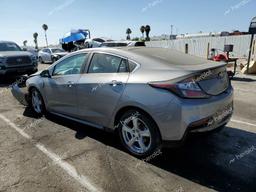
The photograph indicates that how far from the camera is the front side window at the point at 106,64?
148 inches

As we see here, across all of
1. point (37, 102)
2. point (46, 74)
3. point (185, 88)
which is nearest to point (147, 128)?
point (185, 88)

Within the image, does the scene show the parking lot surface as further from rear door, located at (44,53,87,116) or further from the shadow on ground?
rear door, located at (44,53,87,116)

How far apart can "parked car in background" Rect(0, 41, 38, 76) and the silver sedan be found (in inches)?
271

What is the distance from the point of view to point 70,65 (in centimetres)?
473

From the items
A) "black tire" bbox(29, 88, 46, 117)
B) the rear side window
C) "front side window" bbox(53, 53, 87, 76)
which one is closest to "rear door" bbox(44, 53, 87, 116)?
"front side window" bbox(53, 53, 87, 76)

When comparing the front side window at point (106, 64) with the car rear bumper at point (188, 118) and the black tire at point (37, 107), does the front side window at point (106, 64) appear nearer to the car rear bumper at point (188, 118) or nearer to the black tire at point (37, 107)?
the car rear bumper at point (188, 118)

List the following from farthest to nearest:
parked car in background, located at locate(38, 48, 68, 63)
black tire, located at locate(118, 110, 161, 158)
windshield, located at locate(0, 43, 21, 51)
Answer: parked car in background, located at locate(38, 48, 68, 63)
windshield, located at locate(0, 43, 21, 51)
black tire, located at locate(118, 110, 161, 158)

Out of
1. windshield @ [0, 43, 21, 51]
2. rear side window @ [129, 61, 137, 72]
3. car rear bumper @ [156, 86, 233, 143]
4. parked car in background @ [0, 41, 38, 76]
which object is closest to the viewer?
car rear bumper @ [156, 86, 233, 143]

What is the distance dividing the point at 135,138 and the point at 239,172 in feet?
4.70

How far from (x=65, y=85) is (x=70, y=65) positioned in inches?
15.9

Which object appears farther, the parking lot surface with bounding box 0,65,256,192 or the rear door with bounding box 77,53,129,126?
the rear door with bounding box 77,53,129,126

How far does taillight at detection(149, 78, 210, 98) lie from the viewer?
306 cm

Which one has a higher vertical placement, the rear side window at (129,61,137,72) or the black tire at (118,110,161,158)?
the rear side window at (129,61,137,72)

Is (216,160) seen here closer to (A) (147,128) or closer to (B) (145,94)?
(A) (147,128)
